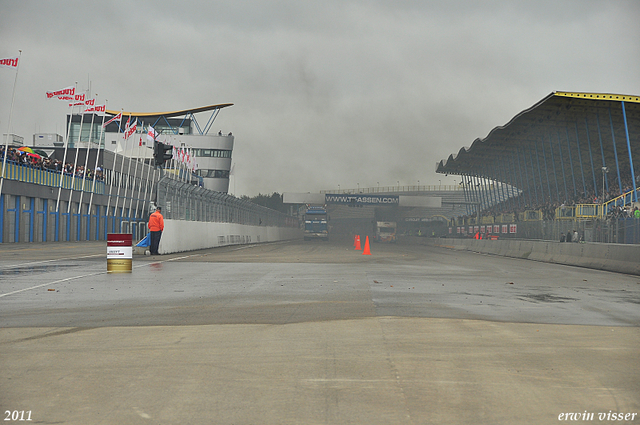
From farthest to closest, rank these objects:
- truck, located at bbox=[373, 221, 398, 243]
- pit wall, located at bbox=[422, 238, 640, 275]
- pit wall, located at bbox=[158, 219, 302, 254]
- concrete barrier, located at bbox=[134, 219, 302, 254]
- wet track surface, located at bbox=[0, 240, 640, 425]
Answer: truck, located at bbox=[373, 221, 398, 243] → pit wall, located at bbox=[158, 219, 302, 254] → concrete barrier, located at bbox=[134, 219, 302, 254] → pit wall, located at bbox=[422, 238, 640, 275] → wet track surface, located at bbox=[0, 240, 640, 425]

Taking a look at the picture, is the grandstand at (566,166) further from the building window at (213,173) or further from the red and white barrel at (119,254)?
the building window at (213,173)

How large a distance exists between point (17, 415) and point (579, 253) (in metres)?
23.4

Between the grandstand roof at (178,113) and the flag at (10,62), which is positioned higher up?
the grandstand roof at (178,113)

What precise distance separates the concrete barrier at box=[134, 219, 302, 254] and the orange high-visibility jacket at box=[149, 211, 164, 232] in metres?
2.24

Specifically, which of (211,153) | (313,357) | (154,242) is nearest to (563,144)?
(154,242)

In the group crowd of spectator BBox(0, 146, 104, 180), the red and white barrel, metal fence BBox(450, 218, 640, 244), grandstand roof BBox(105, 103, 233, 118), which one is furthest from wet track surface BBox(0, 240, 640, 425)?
grandstand roof BBox(105, 103, 233, 118)

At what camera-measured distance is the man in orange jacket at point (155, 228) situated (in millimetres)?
24375

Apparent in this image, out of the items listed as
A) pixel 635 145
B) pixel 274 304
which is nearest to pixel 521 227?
pixel 635 145

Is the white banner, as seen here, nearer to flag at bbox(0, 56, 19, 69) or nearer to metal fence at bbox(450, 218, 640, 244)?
flag at bbox(0, 56, 19, 69)

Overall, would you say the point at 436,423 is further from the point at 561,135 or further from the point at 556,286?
the point at 561,135

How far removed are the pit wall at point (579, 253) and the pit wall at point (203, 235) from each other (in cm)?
1638

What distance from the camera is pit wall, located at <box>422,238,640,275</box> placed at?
20422 mm

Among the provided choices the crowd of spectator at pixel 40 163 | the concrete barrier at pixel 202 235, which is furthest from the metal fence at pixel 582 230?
the crowd of spectator at pixel 40 163

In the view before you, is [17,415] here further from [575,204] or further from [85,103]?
[575,204]
